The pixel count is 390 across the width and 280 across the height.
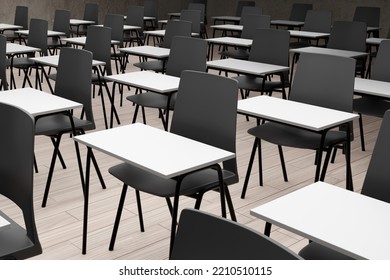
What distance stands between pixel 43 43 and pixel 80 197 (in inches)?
125

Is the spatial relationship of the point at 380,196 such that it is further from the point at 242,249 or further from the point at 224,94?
the point at 242,249

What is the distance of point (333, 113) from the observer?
10.5 ft

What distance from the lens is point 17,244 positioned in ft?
6.93

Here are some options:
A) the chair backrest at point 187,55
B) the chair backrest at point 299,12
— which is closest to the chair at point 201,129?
the chair backrest at point 187,55

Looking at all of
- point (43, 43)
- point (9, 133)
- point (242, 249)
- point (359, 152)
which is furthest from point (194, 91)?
point (43, 43)

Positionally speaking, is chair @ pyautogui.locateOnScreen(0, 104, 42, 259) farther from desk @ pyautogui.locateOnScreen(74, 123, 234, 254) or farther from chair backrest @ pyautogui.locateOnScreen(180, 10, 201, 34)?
chair backrest @ pyautogui.locateOnScreen(180, 10, 201, 34)

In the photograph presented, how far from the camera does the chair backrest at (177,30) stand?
5.98 meters

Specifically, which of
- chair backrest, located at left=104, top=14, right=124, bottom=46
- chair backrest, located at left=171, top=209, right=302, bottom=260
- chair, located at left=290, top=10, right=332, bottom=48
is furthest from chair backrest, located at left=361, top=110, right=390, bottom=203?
chair, located at left=290, top=10, right=332, bottom=48

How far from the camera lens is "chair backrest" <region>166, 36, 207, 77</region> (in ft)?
14.6

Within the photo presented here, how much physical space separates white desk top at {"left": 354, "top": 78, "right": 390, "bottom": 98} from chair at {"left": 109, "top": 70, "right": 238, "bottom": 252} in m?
1.49

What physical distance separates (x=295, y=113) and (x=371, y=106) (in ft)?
4.94

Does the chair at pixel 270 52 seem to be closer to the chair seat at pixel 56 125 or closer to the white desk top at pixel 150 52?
the white desk top at pixel 150 52
